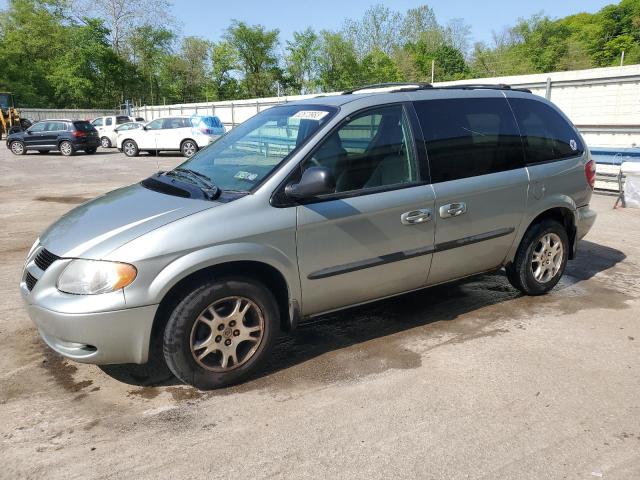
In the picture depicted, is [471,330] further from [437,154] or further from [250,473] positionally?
[250,473]

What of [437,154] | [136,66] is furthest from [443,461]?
[136,66]

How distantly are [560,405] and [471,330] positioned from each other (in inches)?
45.9

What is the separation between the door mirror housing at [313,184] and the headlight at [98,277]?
41.5 inches

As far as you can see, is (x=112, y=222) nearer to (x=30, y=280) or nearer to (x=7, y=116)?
(x=30, y=280)

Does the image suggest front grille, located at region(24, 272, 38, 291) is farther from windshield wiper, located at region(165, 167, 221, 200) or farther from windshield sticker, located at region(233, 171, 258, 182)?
windshield sticker, located at region(233, 171, 258, 182)

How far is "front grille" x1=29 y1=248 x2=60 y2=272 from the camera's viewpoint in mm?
3129

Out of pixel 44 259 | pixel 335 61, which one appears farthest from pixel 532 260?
pixel 335 61

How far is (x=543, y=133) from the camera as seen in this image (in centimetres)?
475

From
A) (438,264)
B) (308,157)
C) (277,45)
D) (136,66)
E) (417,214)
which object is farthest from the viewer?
(277,45)

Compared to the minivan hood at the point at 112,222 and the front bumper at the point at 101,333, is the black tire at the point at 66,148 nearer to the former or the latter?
the minivan hood at the point at 112,222

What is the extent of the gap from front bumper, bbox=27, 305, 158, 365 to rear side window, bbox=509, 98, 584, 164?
340 cm

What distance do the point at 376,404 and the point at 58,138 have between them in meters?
23.7

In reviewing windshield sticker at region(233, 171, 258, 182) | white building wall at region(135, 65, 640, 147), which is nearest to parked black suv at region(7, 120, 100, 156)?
white building wall at region(135, 65, 640, 147)

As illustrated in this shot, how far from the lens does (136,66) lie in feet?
211
